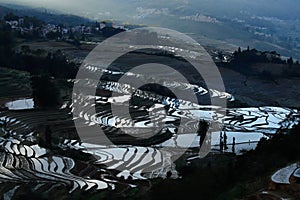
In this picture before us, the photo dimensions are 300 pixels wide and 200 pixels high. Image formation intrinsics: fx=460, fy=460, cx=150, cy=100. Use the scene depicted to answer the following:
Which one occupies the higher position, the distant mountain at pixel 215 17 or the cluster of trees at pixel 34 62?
the distant mountain at pixel 215 17

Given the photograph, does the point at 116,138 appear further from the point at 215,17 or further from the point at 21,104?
the point at 215,17

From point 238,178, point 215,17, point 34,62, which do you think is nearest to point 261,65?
point 34,62

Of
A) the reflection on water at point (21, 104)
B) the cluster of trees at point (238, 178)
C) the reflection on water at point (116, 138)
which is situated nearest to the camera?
the cluster of trees at point (238, 178)

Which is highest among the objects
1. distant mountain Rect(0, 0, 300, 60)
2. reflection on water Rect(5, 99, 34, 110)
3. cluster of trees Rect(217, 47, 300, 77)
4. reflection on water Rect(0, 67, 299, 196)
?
distant mountain Rect(0, 0, 300, 60)

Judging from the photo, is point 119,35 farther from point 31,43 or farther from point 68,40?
point 31,43

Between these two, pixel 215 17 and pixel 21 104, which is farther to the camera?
pixel 215 17

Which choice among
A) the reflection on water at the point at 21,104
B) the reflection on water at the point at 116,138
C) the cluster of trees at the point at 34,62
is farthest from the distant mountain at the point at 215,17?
the reflection on water at the point at 21,104

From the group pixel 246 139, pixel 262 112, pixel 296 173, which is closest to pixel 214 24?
pixel 262 112

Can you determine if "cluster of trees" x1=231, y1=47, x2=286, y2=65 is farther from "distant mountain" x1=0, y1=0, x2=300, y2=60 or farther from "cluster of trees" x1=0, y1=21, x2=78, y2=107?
"distant mountain" x1=0, y1=0, x2=300, y2=60

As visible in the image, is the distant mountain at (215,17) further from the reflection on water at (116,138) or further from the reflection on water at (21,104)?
the reflection on water at (21,104)

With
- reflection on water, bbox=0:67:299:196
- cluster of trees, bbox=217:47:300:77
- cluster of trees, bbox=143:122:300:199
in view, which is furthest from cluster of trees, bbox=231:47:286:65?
cluster of trees, bbox=143:122:300:199

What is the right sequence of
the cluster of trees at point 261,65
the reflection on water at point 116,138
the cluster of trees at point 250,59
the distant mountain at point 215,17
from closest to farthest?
the reflection on water at point 116,138 < the cluster of trees at point 261,65 < the cluster of trees at point 250,59 < the distant mountain at point 215,17
